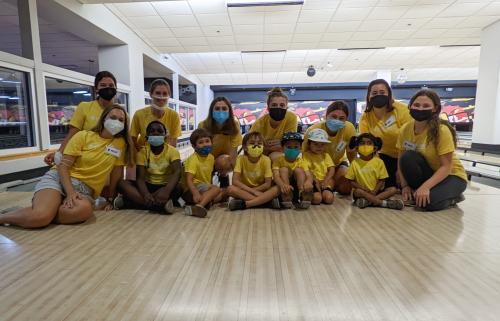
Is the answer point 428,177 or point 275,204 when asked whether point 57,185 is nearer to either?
point 275,204

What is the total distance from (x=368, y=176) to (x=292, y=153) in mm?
656

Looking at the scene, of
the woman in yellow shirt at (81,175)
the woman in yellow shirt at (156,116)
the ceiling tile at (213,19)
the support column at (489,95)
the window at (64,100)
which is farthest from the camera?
the support column at (489,95)

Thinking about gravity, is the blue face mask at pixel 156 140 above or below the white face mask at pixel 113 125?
below

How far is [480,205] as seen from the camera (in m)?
2.54

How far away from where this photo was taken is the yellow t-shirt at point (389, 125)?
2.80 meters

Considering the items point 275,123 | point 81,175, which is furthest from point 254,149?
point 81,175

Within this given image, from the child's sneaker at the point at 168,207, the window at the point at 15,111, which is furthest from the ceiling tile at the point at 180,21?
the child's sneaker at the point at 168,207

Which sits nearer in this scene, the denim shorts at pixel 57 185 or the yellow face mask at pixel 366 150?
the denim shorts at pixel 57 185

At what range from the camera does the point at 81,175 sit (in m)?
2.18

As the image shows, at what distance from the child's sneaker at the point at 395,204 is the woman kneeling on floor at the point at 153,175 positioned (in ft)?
5.54

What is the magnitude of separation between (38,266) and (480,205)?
3.12 m

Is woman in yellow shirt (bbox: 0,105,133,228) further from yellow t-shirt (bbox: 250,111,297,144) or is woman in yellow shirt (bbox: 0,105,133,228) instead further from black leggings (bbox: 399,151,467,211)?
black leggings (bbox: 399,151,467,211)

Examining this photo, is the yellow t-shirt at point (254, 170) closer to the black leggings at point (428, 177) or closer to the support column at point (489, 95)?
the black leggings at point (428, 177)

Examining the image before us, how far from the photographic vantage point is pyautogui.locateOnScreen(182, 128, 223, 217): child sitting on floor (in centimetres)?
237
